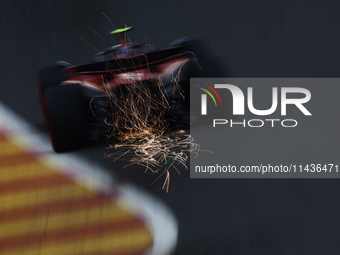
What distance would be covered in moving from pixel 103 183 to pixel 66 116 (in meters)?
0.87

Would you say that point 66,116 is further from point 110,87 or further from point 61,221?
→ point 61,221

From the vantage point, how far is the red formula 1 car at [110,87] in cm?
336

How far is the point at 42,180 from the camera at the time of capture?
116 inches

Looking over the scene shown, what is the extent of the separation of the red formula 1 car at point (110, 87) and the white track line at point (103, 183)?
25 cm

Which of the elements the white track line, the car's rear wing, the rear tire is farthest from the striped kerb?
the car's rear wing

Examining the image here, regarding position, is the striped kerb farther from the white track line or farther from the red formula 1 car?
the red formula 1 car

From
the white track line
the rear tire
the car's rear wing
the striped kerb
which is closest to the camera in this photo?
the striped kerb

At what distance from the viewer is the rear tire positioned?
332cm

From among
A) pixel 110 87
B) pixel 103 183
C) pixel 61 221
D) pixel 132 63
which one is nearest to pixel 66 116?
pixel 110 87

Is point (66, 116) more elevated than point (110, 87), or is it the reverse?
point (110, 87)

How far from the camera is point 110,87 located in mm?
3416

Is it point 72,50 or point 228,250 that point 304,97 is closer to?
point 228,250

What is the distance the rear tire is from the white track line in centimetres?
14

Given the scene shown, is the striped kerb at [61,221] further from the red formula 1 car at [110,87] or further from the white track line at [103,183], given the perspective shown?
the red formula 1 car at [110,87]
